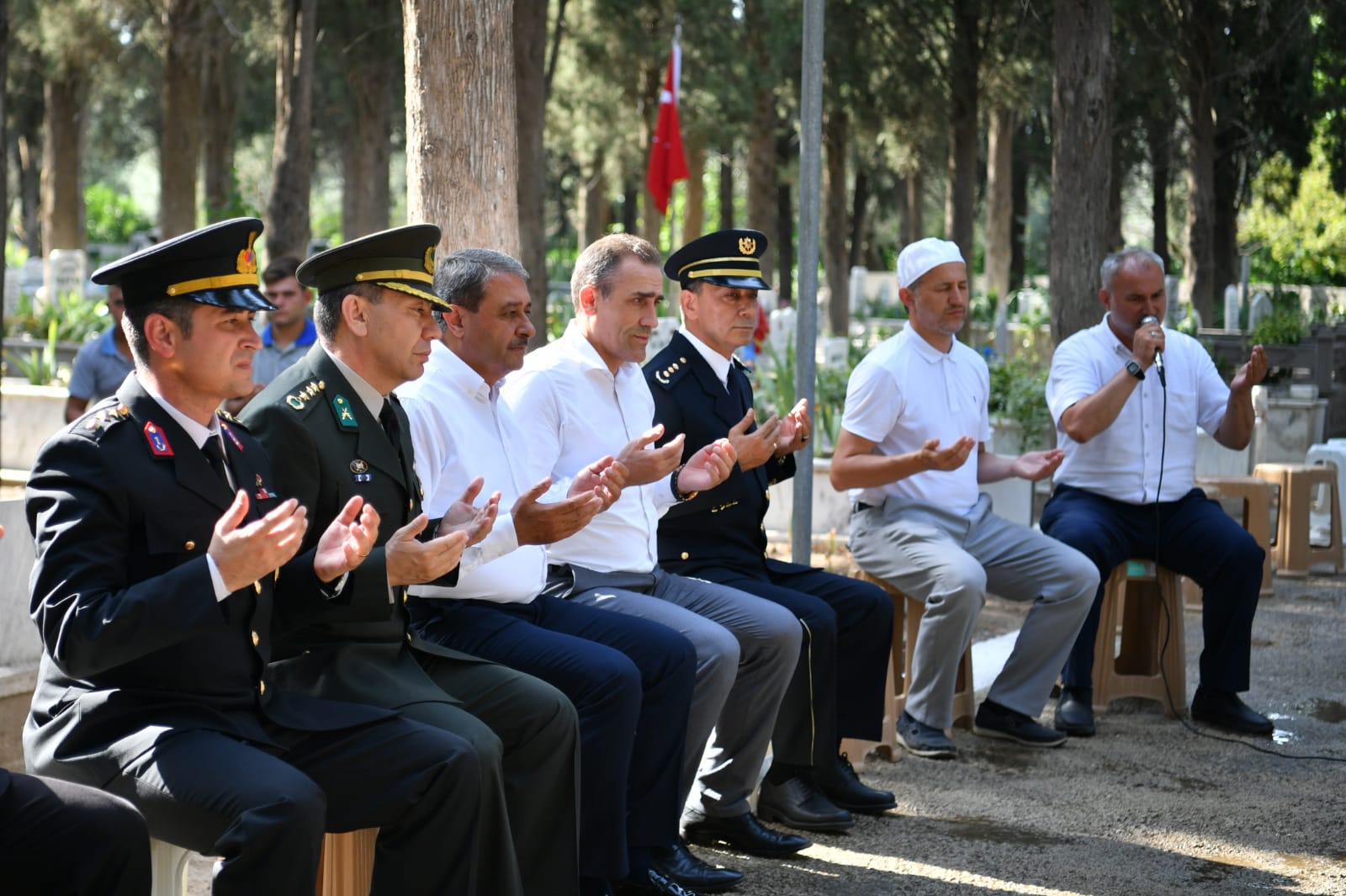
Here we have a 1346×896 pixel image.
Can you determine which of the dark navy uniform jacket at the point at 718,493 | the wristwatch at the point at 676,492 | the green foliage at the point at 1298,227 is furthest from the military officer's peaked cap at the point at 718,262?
the green foliage at the point at 1298,227

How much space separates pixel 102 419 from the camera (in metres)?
2.96

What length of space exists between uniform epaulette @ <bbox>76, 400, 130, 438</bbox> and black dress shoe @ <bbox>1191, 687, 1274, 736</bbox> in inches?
182

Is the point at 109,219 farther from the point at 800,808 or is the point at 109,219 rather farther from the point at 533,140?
the point at 800,808

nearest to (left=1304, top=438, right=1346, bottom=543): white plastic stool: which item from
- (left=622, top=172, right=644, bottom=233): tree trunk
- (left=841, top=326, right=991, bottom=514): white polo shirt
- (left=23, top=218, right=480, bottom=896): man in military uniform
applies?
(left=841, top=326, right=991, bottom=514): white polo shirt

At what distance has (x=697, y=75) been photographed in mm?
20078

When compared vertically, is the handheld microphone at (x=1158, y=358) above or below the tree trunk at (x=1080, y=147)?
below

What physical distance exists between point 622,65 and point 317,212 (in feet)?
128

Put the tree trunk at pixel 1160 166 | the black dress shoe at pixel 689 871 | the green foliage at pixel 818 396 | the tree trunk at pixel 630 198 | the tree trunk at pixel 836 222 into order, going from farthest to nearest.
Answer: the tree trunk at pixel 630 198 → the tree trunk at pixel 1160 166 → the tree trunk at pixel 836 222 → the green foliage at pixel 818 396 → the black dress shoe at pixel 689 871

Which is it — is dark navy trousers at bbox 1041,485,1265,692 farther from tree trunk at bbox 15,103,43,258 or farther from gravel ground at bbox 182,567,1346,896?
tree trunk at bbox 15,103,43,258

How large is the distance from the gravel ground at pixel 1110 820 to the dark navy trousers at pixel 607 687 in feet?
1.43

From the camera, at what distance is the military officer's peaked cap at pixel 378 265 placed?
3625mm

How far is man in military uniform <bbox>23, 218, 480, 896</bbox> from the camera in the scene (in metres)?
2.79

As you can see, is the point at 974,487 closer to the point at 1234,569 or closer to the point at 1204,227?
the point at 1234,569

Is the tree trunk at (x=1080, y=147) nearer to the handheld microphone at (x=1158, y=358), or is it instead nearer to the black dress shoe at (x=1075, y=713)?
the handheld microphone at (x=1158, y=358)
